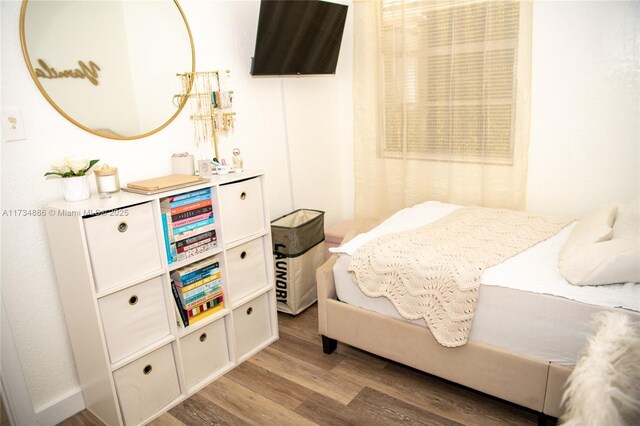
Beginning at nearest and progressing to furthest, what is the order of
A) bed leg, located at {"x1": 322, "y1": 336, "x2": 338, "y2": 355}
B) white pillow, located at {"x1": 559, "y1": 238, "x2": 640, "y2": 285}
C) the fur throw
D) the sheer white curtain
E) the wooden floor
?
the fur throw < white pillow, located at {"x1": 559, "y1": 238, "x2": 640, "y2": 285} < the wooden floor < bed leg, located at {"x1": 322, "y1": 336, "x2": 338, "y2": 355} < the sheer white curtain

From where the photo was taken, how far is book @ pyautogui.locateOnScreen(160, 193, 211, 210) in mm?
2107

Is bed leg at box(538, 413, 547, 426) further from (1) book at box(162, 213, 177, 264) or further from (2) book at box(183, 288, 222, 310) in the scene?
(1) book at box(162, 213, 177, 264)

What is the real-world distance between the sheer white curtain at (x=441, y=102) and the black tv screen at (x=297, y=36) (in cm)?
32

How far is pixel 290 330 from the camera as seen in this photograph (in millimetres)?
2832

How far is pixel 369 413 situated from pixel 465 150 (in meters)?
1.89

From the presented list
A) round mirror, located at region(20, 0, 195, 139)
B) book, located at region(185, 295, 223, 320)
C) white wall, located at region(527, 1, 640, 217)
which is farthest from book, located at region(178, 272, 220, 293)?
white wall, located at region(527, 1, 640, 217)

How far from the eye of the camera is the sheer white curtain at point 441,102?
2820mm

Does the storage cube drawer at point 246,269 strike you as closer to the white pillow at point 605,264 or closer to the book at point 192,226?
the book at point 192,226

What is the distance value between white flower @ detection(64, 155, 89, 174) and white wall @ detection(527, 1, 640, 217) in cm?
265

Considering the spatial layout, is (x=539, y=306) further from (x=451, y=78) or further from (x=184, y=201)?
(x=451, y=78)

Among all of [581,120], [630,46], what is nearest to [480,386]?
[581,120]

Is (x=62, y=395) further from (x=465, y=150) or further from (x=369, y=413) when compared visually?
(x=465, y=150)

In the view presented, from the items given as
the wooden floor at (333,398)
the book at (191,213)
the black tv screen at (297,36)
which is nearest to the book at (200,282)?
the book at (191,213)

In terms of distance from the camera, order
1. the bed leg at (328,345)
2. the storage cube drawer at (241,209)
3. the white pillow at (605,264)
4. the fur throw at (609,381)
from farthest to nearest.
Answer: the bed leg at (328,345), the storage cube drawer at (241,209), the white pillow at (605,264), the fur throw at (609,381)
